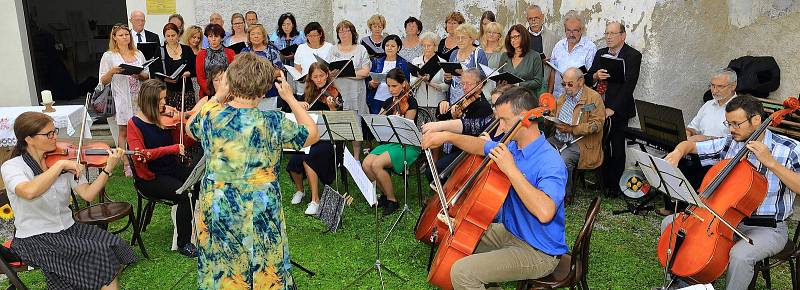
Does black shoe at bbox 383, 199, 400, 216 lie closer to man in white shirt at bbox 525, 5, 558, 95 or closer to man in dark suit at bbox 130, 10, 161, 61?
man in white shirt at bbox 525, 5, 558, 95

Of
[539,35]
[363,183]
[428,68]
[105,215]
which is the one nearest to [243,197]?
[363,183]

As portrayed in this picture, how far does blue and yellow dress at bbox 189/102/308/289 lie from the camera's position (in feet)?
9.82

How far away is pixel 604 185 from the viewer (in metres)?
6.27

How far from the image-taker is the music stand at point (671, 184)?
3256 millimetres

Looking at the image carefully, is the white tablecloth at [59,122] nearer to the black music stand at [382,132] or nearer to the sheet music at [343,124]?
the sheet music at [343,124]

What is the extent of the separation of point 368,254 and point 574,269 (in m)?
1.92

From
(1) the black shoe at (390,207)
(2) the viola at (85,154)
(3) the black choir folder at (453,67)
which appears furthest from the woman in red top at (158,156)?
(3) the black choir folder at (453,67)

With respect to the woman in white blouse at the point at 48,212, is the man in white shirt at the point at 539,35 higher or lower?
higher

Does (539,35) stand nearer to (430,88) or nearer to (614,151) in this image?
(430,88)

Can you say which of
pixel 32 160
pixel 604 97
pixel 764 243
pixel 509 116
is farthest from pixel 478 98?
pixel 32 160

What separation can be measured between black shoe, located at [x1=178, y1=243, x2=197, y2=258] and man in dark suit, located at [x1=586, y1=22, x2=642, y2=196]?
3.86 meters

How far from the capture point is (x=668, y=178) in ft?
11.3

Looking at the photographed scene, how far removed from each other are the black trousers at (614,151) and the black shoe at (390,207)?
2.07 m

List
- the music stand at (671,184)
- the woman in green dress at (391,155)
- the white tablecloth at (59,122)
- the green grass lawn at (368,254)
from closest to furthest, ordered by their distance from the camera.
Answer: the music stand at (671,184) → the green grass lawn at (368,254) → the woman in green dress at (391,155) → the white tablecloth at (59,122)
